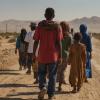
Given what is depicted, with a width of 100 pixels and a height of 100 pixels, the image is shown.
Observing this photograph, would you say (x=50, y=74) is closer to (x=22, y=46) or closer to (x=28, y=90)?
(x=28, y=90)

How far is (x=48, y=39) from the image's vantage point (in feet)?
36.2

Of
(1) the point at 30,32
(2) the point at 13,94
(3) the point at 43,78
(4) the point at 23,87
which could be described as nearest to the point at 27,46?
(1) the point at 30,32

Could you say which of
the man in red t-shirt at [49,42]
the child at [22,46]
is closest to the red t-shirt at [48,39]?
the man in red t-shirt at [49,42]

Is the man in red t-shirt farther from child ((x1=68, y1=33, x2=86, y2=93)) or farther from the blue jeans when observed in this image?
child ((x1=68, y1=33, x2=86, y2=93))

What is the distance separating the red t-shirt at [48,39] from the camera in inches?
434

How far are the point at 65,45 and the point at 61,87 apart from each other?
53.6 inches

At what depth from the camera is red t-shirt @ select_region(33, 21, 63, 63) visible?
11016mm

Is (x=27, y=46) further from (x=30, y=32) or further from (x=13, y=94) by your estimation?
(x=13, y=94)

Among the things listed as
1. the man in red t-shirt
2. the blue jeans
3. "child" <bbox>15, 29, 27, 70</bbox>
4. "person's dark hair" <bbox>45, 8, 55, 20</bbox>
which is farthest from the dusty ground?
"person's dark hair" <bbox>45, 8, 55, 20</bbox>

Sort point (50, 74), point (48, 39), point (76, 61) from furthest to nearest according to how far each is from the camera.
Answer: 1. point (76, 61)
2. point (50, 74)
3. point (48, 39)

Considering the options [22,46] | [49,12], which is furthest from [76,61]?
[22,46]

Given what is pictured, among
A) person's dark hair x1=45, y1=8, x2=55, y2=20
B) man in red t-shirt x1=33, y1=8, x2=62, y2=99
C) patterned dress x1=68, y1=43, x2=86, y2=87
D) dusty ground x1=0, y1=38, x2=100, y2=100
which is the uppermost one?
person's dark hair x1=45, y1=8, x2=55, y2=20

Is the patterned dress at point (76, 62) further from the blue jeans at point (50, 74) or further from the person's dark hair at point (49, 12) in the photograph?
the person's dark hair at point (49, 12)

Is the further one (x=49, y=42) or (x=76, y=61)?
(x=76, y=61)
